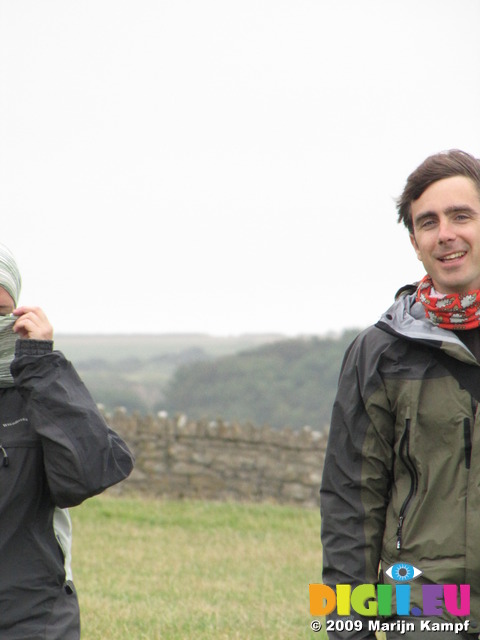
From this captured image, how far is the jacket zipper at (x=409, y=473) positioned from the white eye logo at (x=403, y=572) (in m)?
0.05

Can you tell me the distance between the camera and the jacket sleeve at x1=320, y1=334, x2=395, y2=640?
2.75 meters

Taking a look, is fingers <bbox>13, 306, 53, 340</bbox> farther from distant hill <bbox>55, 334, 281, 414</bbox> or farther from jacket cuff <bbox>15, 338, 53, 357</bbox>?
distant hill <bbox>55, 334, 281, 414</bbox>

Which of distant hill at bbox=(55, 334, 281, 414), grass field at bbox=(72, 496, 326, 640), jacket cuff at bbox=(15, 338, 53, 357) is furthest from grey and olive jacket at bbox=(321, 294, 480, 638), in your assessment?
distant hill at bbox=(55, 334, 281, 414)

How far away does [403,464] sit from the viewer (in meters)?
2.73

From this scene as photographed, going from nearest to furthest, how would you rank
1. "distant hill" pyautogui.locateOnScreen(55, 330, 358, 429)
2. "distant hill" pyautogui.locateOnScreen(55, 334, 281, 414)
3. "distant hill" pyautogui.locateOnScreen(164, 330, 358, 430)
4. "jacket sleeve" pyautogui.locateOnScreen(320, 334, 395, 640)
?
"jacket sleeve" pyautogui.locateOnScreen(320, 334, 395, 640) → "distant hill" pyautogui.locateOnScreen(55, 330, 358, 429) → "distant hill" pyautogui.locateOnScreen(164, 330, 358, 430) → "distant hill" pyautogui.locateOnScreen(55, 334, 281, 414)

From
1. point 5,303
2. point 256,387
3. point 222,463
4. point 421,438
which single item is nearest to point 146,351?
point 256,387

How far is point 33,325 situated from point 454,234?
51.2 inches

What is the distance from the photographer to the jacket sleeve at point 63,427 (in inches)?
112

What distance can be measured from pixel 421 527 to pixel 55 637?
1149 mm

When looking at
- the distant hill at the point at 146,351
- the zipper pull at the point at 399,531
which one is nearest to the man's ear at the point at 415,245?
the zipper pull at the point at 399,531

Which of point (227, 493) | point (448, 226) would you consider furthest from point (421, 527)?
point (227, 493)

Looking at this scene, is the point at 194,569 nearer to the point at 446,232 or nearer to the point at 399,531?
the point at 399,531

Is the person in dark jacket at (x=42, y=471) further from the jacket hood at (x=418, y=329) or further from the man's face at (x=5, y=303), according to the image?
the jacket hood at (x=418, y=329)

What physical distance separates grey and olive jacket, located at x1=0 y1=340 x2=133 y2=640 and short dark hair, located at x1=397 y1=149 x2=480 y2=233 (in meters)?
1.18
